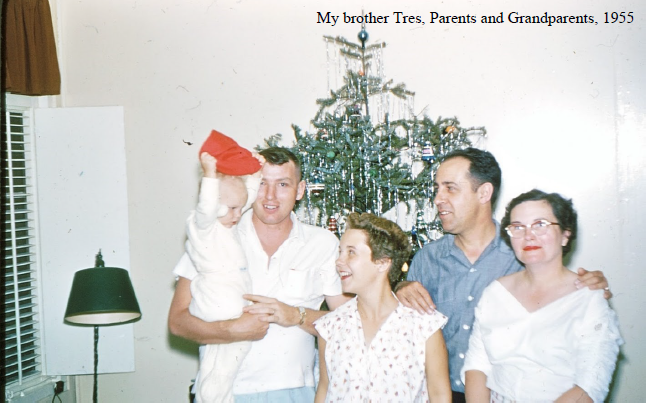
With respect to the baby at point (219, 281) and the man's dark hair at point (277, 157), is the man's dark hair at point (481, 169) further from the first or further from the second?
the baby at point (219, 281)

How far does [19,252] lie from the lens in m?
4.20

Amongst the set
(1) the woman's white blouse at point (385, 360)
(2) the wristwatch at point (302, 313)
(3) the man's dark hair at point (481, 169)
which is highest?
(3) the man's dark hair at point (481, 169)

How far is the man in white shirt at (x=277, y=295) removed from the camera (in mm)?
2367

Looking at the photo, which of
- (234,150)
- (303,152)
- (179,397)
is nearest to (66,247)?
(179,397)

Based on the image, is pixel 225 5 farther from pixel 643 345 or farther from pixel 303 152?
pixel 643 345

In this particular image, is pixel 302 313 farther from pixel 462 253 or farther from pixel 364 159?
pixel 364 159

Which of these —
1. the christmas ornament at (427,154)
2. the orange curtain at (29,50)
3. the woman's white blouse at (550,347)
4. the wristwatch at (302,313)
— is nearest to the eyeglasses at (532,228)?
the woman's white blouse at (550,347)

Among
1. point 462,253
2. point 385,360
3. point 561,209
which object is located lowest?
point 385,360

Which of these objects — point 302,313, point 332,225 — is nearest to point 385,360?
point 302,313

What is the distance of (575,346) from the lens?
1.97 metres

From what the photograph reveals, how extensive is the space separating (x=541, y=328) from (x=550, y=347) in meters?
0.07

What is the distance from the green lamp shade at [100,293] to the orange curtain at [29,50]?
55.3 inches

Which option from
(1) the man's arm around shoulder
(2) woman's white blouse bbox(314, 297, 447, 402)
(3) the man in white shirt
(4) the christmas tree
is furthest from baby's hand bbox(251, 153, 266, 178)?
(4) the christmas tree

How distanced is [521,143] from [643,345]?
183 cm
